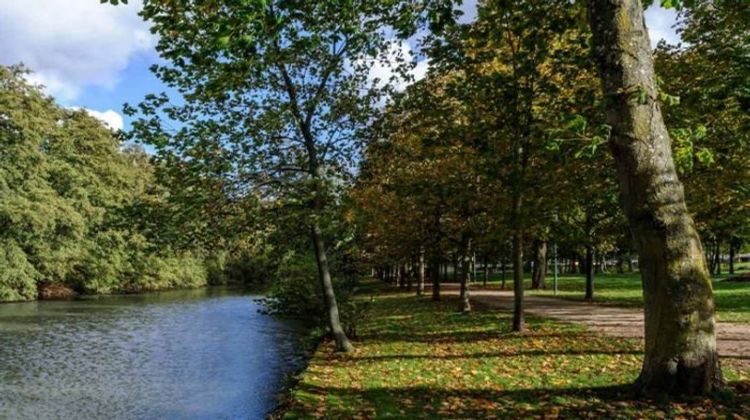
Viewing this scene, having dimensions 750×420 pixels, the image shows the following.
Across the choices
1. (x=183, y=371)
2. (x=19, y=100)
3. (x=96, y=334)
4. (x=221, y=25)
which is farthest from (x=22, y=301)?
(x=221, y=25)

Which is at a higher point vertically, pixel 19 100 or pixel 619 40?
pixel 19 100

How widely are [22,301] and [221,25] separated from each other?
142ft

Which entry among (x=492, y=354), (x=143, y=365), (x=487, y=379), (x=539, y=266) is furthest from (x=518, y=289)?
(x=539, y=266)

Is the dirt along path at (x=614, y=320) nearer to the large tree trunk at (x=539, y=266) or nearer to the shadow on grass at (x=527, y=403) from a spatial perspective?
the shadow on grass at (x=527, y=403)

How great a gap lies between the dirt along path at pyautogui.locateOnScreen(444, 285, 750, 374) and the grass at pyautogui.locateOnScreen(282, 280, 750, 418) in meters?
0.90

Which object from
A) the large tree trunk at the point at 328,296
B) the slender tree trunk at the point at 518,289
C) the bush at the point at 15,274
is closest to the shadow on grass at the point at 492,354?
the large tree trunk at the point at 328,296

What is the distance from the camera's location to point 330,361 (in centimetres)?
1295

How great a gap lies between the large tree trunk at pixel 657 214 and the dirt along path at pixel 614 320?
108 inches

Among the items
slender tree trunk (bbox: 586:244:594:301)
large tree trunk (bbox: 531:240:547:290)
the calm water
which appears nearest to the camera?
the calm water

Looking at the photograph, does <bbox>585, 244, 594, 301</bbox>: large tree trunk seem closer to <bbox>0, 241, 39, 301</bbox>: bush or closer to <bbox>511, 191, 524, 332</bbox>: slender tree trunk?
<bbox>511, 191, 524, 332</bbox>: slender tree trunk

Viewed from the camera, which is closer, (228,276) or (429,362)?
(429,362)

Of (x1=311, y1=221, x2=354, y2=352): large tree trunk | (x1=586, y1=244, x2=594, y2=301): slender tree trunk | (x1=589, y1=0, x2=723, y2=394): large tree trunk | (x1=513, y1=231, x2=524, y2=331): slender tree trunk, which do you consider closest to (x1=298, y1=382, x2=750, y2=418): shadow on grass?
(x1=589, y1=0, x2=723, y2=394): large tree trunk

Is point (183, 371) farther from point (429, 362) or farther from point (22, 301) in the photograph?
point (22, 301)

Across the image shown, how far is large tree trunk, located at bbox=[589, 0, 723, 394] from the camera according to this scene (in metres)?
6.73
